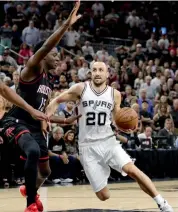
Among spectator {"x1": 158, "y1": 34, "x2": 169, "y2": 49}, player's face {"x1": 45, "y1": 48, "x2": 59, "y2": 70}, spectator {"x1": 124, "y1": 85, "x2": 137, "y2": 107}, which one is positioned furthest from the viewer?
spectator {"x1": 158, "y1": 34, "x2": 169, "y2": 49}

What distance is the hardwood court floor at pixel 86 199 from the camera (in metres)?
9.89

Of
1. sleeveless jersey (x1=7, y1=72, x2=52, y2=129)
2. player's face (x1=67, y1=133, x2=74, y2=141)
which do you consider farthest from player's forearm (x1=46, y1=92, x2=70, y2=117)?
player's face (x1=67, y1=133, x2=74, y2=141)

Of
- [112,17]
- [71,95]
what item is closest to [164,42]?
[112,17]

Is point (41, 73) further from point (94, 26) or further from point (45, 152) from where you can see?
point (94, 26)

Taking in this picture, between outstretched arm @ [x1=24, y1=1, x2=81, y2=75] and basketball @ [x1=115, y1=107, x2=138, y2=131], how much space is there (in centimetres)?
122

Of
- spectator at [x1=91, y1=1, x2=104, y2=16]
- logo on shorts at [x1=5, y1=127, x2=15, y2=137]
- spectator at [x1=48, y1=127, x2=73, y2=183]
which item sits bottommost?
spectator at [x1=48, y1=127, x2=73, y2=183]

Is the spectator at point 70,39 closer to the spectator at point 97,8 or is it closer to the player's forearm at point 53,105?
the spectator at point 97,8

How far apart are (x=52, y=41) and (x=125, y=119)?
4.56 feet

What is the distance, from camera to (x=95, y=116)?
9.17 meters

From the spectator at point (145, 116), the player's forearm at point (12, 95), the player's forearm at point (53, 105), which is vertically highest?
the player's forearm at point (12, 95)

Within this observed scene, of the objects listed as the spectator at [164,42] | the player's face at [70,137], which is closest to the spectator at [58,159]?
the player's face at [70,137]

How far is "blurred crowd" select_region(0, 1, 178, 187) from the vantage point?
51.0ft

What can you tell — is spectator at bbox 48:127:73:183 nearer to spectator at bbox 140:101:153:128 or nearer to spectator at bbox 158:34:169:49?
spectator at bbox 140:101:153:128

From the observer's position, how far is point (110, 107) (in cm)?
924
